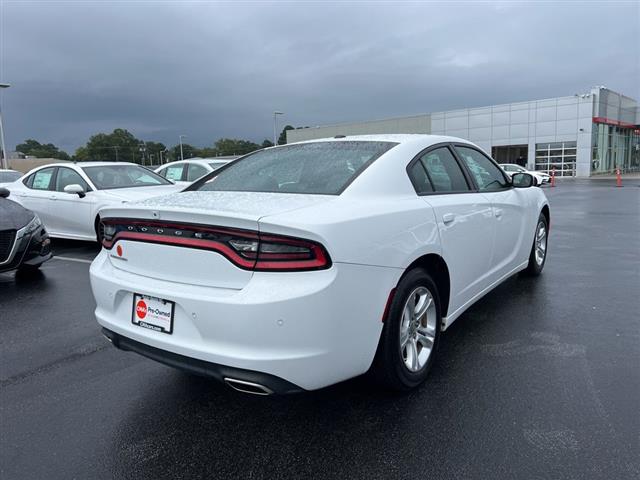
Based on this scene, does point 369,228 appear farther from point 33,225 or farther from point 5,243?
point 33,225

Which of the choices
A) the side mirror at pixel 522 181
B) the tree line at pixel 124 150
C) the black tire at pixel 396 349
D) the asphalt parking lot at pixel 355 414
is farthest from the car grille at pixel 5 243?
the tree line at pixel 124 150

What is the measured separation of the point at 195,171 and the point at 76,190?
4.15 m

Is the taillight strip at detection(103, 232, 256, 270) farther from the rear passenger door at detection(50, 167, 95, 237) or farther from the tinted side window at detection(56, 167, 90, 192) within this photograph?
the tinted side window at detection(56, 167, 90, 192)

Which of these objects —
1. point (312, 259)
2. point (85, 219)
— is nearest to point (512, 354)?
point (312, 259)

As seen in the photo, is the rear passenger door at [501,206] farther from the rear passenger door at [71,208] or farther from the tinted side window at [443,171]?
the rear passenger door at [71,208]

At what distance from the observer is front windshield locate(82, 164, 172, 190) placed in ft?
27.7

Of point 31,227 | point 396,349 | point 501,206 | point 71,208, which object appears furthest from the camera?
point 71,208

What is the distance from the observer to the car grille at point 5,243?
18.7 ft

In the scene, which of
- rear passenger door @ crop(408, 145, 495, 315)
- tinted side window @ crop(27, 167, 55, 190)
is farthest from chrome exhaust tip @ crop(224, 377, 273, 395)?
tinted side window @ crop(27, 167, 55, 190)

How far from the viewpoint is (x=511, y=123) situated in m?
41.9

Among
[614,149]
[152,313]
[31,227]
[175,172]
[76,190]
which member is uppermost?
[614,149]

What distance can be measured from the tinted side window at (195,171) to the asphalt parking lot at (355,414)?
7.64 m

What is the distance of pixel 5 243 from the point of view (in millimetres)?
5738

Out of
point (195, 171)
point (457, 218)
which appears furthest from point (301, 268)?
point (195, 171)
